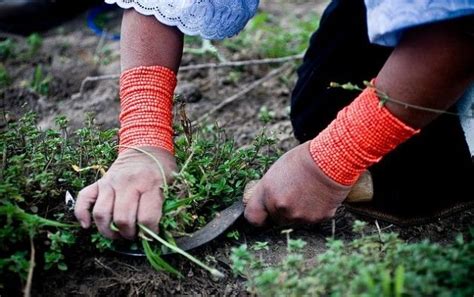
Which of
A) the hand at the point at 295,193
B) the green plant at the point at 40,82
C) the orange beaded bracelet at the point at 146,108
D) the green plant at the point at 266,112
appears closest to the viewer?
the hand at the point at 295,193

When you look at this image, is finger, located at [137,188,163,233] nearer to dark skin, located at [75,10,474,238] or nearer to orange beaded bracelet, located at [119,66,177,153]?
dark skin, located at [75,10,474,238]

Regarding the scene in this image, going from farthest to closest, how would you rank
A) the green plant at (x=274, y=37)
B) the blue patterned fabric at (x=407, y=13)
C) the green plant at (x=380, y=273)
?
the green plant at (x=274, y=37)
the blue patterned fabric at (x=407, y=13)
the green plant at (x=380, y=273)

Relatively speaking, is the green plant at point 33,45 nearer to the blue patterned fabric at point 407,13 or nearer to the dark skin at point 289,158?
the dark skin at point 289,158

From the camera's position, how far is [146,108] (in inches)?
75.3

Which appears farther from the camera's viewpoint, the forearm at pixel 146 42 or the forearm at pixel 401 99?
the forearm at pixel 146 42

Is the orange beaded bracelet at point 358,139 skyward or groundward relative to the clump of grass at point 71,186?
skyward

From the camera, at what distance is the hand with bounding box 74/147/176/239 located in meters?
1.66

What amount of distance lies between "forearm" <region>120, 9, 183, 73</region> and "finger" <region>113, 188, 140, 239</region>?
1.45 feet

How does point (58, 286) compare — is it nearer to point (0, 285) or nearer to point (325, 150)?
point (0, 285)

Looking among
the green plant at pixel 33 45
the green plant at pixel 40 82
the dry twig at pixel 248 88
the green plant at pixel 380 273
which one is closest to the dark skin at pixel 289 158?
the green plant at pixel 380 273

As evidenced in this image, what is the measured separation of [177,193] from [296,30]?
6.38 feet

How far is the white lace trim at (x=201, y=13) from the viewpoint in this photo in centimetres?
196

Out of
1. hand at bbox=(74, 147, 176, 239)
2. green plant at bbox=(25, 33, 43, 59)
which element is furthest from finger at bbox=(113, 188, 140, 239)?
green plant at bbox=(25, 33, 43, 59)

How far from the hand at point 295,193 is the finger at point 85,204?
0.41 m
